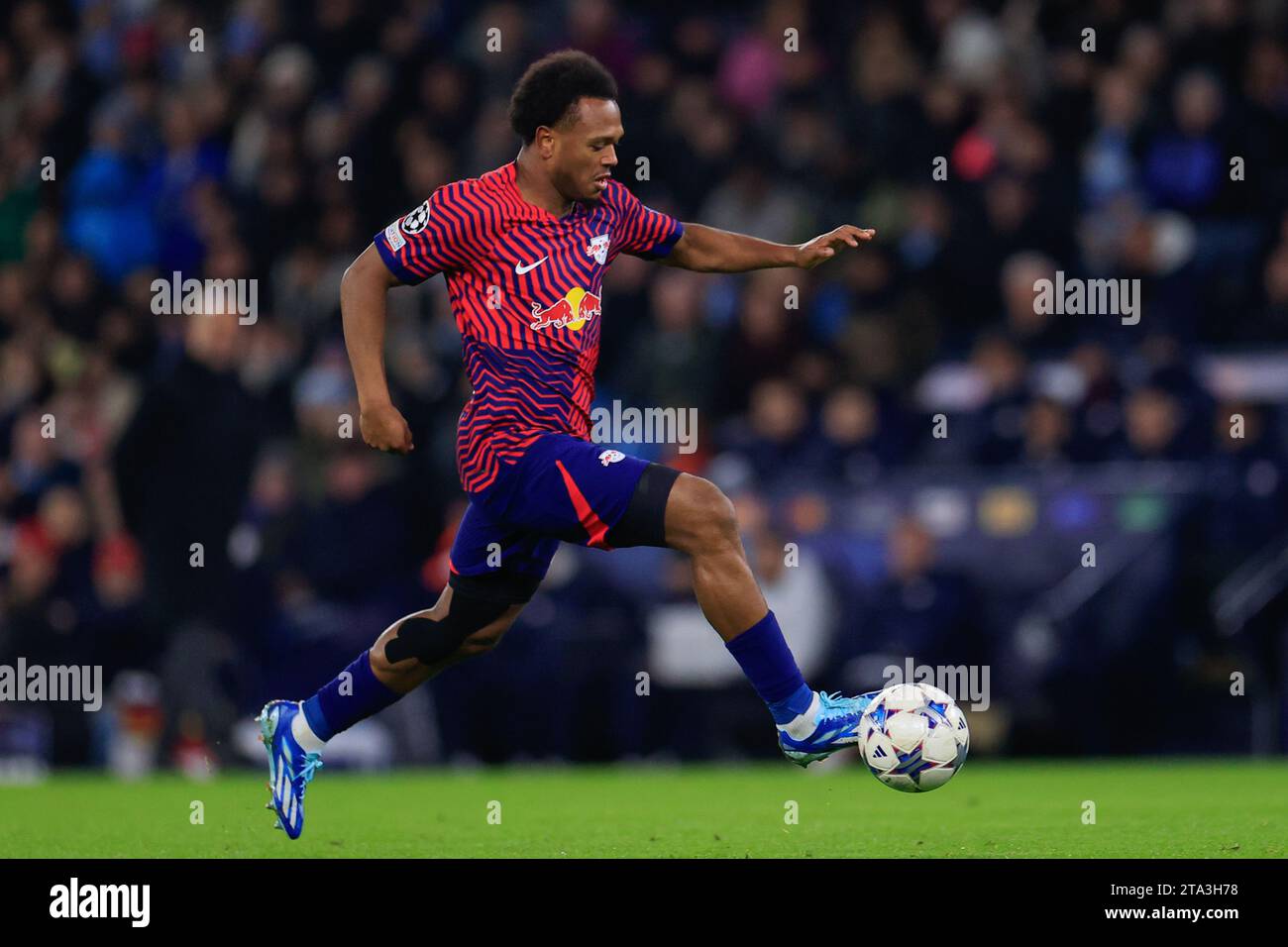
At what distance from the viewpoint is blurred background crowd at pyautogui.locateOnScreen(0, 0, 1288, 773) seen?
11820 millimetres

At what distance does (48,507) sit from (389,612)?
2.51 metres

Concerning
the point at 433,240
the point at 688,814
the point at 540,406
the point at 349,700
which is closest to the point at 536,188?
the point at 433,240

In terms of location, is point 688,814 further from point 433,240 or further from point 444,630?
point 433,240

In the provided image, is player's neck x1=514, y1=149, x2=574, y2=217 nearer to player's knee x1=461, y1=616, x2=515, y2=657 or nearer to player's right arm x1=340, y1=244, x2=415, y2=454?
player's right arm x1=340, y1=244, x2=415, y2=454

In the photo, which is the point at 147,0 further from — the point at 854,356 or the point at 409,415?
the point at 854,356

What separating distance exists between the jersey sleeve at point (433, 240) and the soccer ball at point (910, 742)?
191 cm

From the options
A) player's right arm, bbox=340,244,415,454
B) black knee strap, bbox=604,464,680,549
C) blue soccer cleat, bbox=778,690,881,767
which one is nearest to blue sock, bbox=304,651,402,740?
player's right arm, bbox=340,244,415,454

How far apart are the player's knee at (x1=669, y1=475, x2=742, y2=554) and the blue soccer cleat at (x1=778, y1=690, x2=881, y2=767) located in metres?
0.59

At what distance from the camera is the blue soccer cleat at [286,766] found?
23.4 ft

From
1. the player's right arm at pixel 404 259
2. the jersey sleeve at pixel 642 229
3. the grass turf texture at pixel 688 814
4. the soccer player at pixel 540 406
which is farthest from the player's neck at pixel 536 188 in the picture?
the grass turf texture at pixel 688 814
